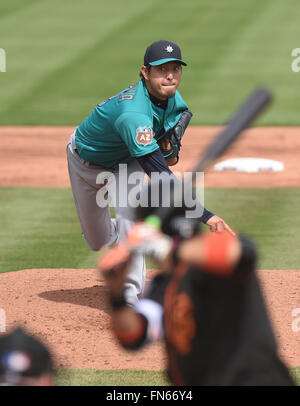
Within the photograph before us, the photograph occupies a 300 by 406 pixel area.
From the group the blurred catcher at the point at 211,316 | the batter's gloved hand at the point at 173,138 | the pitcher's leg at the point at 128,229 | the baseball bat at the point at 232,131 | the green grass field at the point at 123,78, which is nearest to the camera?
the blurred catcher at the point at 211,316

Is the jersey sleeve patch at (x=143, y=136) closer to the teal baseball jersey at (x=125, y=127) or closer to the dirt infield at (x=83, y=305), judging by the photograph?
the teal baseball jersey at (x=125, y=127)

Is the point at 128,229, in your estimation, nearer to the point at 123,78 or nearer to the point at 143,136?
the point at 143,136

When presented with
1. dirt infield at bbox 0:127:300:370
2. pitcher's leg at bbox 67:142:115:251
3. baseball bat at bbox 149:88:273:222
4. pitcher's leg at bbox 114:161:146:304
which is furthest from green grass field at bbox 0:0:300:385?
baseball bat at bbox 149:88:273:222

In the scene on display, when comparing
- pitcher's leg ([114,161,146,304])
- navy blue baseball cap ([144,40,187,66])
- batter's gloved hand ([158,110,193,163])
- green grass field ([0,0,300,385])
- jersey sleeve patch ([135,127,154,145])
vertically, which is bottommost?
green grass field ([0,0,300,385])

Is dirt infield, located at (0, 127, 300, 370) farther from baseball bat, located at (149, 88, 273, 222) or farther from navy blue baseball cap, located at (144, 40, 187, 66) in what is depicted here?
navy blue baseball cap, located at (144, 40, 187, 66)

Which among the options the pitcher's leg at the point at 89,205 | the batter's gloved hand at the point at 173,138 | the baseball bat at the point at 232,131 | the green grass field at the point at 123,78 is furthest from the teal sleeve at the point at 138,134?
the baseball bat at the point at 232,131

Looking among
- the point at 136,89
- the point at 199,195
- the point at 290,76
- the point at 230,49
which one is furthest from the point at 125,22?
the point at 136,89
